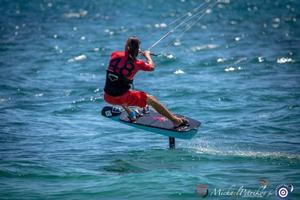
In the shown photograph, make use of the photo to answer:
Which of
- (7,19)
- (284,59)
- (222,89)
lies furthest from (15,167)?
(7,19)

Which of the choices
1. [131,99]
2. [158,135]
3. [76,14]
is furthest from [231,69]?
[76,14]

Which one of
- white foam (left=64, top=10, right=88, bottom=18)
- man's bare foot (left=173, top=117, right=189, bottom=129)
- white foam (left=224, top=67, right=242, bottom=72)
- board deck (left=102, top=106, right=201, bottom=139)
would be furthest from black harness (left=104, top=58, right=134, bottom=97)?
white foam (left=64, top=10, right=88, bottom=18)

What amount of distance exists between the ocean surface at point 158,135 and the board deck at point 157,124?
26.2 inches

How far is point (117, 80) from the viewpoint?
520 inches

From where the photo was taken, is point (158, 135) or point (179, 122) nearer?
point (179, 122)

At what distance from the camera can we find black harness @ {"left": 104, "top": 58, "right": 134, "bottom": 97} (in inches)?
513

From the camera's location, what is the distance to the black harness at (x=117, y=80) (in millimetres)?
13039

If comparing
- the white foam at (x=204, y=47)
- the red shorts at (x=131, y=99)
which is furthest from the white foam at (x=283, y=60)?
the red shorts at (x=131, y=99)

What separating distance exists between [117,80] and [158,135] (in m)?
4.00

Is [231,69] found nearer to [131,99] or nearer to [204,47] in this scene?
[204,47]

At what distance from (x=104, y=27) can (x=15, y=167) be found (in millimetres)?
35020

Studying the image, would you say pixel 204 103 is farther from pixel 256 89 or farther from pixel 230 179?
pixel 230 179

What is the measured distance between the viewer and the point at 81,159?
14.4 m

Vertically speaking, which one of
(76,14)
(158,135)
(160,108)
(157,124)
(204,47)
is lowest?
(158,135)
